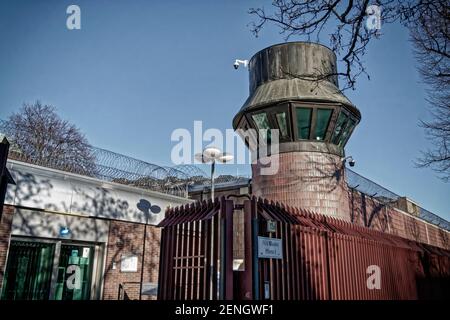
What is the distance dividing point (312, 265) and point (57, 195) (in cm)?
914

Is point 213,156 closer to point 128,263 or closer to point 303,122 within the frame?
point 303,122

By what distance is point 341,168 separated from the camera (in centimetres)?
1498

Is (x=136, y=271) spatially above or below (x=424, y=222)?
below

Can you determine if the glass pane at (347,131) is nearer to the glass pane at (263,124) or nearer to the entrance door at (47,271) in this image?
the glass pane at (263,124)

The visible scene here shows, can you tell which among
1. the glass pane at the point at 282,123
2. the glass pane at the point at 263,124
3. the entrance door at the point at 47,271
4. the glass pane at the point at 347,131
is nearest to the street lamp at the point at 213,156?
the glass pane at the point at 263,124

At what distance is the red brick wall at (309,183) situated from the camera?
13984 mm

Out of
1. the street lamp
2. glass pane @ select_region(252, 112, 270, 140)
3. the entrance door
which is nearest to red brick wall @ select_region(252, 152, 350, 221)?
glass pane @ select_region(252, 112, 270, 140)

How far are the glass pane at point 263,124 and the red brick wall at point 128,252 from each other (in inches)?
250

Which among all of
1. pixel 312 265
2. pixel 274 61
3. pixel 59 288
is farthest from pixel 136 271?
pixel 274 61

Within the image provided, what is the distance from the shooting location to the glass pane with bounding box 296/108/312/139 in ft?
46.1

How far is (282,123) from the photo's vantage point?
569 inches

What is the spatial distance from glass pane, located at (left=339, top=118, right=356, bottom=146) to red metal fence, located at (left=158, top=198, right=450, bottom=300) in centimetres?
602
